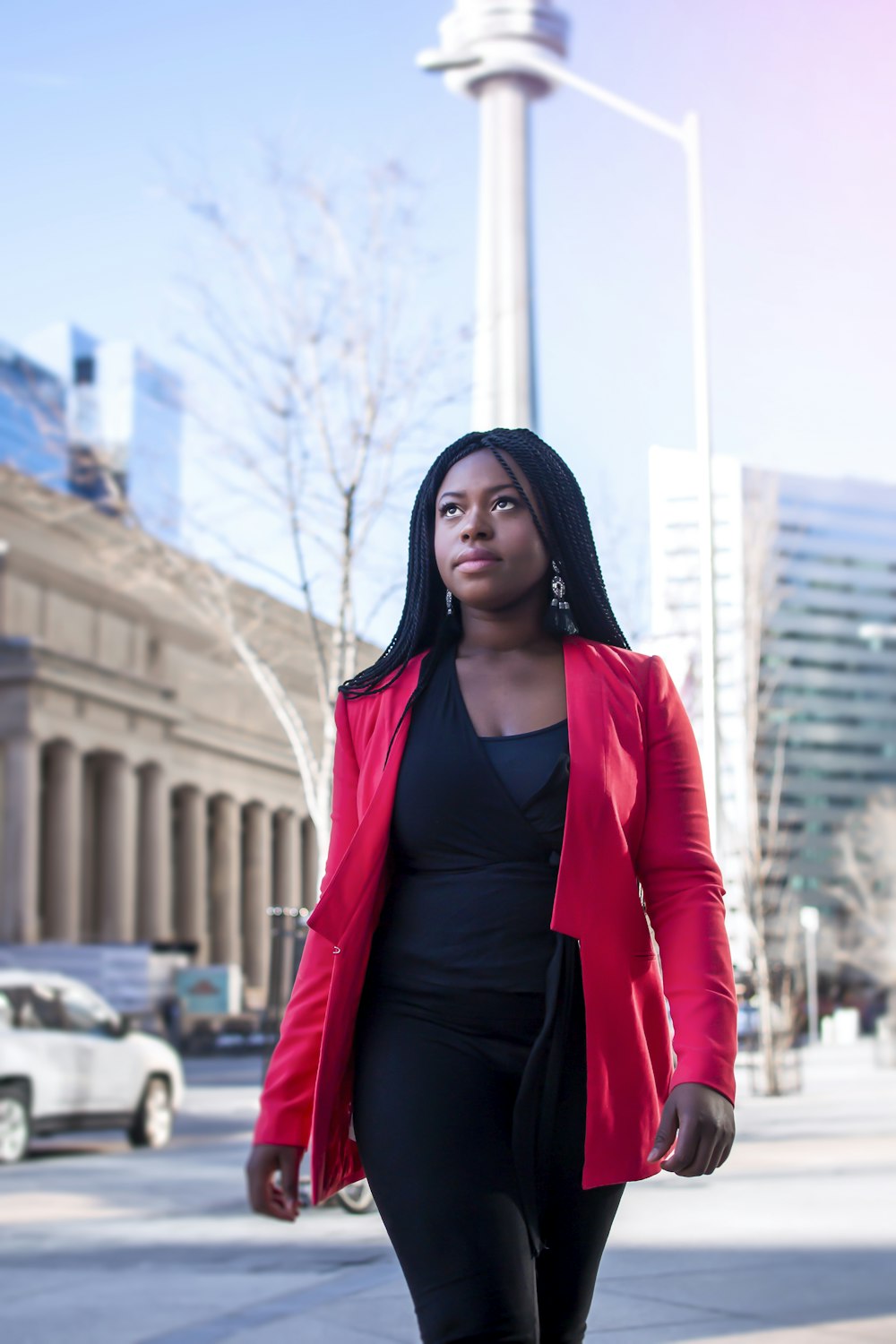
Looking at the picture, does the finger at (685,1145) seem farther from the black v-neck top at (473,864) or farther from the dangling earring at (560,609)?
the dangling earring at (560,609)

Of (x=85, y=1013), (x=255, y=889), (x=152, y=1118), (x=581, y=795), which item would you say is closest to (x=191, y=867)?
(x=255, y=889)

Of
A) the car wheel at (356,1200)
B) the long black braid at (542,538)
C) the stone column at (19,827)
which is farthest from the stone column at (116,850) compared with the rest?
the long black braid at (542,538)

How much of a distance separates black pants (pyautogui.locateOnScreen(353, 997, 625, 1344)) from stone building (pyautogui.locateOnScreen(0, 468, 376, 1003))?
1510 inches

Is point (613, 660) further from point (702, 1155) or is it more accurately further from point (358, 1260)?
point (358, 1260)

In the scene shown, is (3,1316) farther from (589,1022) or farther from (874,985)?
(874,985)

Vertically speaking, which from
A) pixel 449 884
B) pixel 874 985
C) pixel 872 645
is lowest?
pixel 874 985

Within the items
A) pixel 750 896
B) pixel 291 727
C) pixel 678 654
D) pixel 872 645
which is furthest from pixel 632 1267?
pixel 872 645

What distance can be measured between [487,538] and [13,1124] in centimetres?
1280

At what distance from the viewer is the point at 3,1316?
7.29 metres

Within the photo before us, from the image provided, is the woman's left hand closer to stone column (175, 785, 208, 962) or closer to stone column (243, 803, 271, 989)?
stone column (175, 785, 208, 962)

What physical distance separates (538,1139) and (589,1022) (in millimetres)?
181

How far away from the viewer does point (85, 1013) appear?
16.2m

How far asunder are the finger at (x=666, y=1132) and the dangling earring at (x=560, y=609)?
82 centimetres

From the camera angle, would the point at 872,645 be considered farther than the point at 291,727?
Yes
